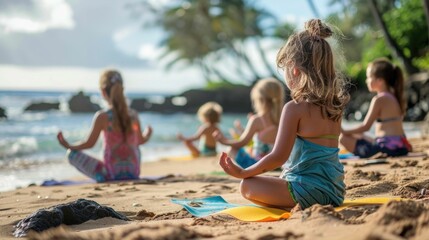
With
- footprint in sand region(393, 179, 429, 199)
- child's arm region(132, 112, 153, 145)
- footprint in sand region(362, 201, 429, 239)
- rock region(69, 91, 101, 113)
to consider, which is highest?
rock region(69, 91, 101, 113)

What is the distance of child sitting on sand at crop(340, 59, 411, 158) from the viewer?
23.6 feet

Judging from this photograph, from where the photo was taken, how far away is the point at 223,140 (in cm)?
648

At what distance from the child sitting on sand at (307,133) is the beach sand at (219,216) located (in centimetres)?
35

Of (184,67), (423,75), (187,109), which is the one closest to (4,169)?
(423,75)

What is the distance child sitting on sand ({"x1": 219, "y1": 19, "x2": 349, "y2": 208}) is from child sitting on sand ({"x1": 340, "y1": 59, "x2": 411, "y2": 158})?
3.45m

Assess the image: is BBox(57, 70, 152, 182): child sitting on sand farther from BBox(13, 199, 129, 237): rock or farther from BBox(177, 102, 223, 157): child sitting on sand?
BBox(177, 102, 223, 157): child sitting on sand

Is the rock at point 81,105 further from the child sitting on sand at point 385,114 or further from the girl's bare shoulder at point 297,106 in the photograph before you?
the girl's bare shoulder at point 297,106

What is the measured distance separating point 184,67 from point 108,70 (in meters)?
42.1

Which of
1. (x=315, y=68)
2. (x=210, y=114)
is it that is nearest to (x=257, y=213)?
(x=315, y=68)

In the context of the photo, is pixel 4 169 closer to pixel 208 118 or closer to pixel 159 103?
pixel 208 118

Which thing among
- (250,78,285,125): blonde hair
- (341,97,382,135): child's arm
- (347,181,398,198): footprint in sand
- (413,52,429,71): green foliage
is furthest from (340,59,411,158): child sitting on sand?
(413,52,429,71): green foliage

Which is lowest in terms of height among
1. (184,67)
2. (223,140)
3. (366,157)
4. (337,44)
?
(366,157)

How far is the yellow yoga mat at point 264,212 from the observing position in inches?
139

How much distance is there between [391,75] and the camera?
23.9 ft
